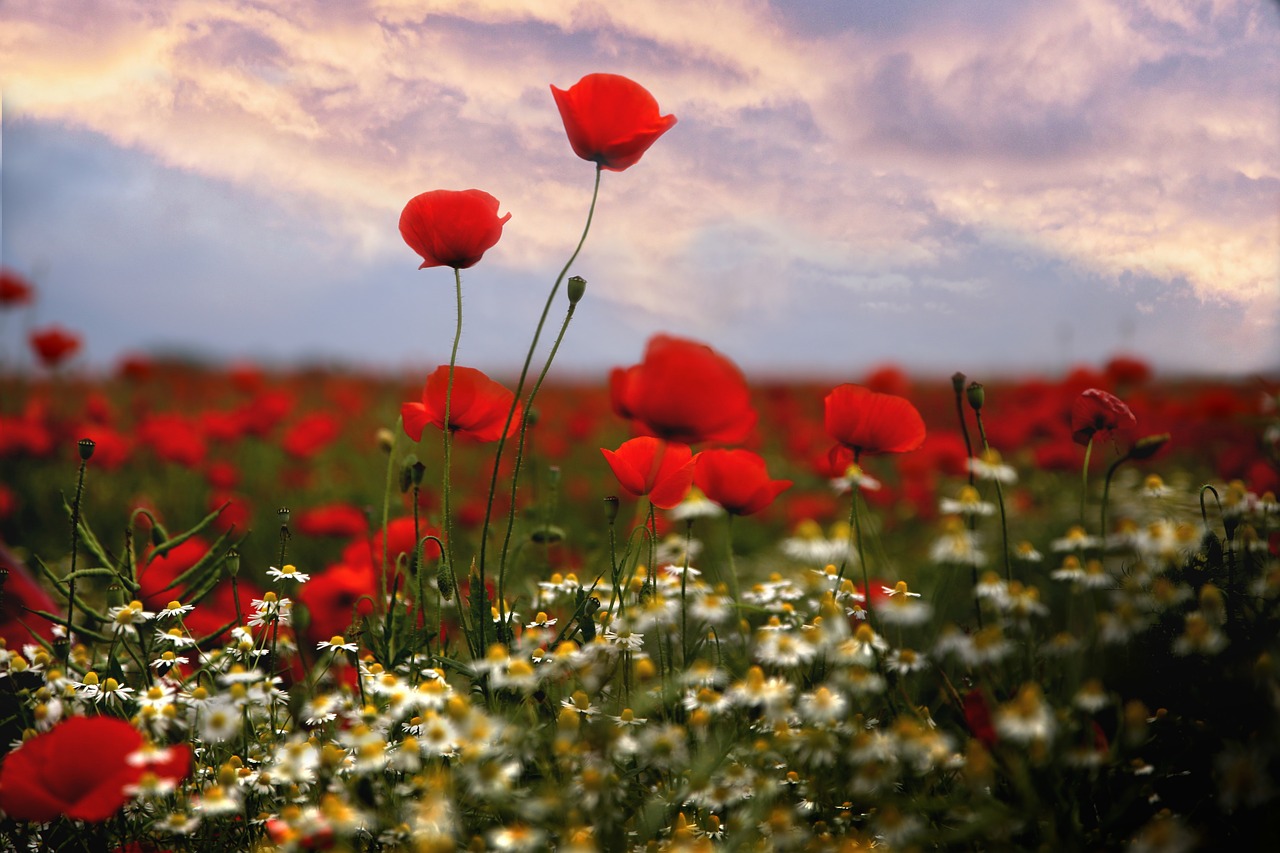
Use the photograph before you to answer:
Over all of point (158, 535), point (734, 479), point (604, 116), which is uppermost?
point (604, 116)

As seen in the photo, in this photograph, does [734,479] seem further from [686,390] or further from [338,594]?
[338,594]

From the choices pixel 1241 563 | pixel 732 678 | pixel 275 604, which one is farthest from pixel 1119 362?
pixel 275 604

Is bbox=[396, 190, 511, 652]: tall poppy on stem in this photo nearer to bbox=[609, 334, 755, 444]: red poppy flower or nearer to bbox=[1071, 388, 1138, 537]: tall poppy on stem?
bbox=[609, 334, 755, 444]: red poppy flower

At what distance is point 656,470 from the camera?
1.34 meters

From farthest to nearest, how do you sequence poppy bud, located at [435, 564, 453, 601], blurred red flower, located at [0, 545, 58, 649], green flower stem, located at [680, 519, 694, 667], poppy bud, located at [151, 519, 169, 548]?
blurred red flower, located at [0, 545, 58, 649]
poppy bud, located at [151, 519, 169, 548]
poppy bud, located at [435, 564, 453, 601]
green flower stem, located at [680, 519, 694, 667]

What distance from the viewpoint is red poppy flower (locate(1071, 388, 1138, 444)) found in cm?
134

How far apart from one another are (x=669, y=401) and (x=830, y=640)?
358mm

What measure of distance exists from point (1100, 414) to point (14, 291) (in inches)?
172

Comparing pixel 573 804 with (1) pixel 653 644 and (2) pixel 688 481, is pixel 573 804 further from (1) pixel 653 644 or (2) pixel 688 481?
(1) pixel 653 644

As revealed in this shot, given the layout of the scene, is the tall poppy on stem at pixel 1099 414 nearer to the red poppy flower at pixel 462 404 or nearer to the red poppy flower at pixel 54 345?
the red poppy flower at pixel 462 404

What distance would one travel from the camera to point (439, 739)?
3.36 feet

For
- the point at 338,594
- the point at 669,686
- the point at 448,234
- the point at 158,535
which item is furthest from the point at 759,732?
the point at 158,535

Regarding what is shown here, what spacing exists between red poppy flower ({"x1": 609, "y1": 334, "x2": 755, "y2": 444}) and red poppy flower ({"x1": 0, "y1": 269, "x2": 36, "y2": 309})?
3896mm

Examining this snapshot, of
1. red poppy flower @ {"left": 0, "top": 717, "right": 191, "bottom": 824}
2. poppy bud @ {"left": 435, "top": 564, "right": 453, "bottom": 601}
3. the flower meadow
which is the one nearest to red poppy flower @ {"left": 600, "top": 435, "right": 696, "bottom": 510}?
the flower meadow
